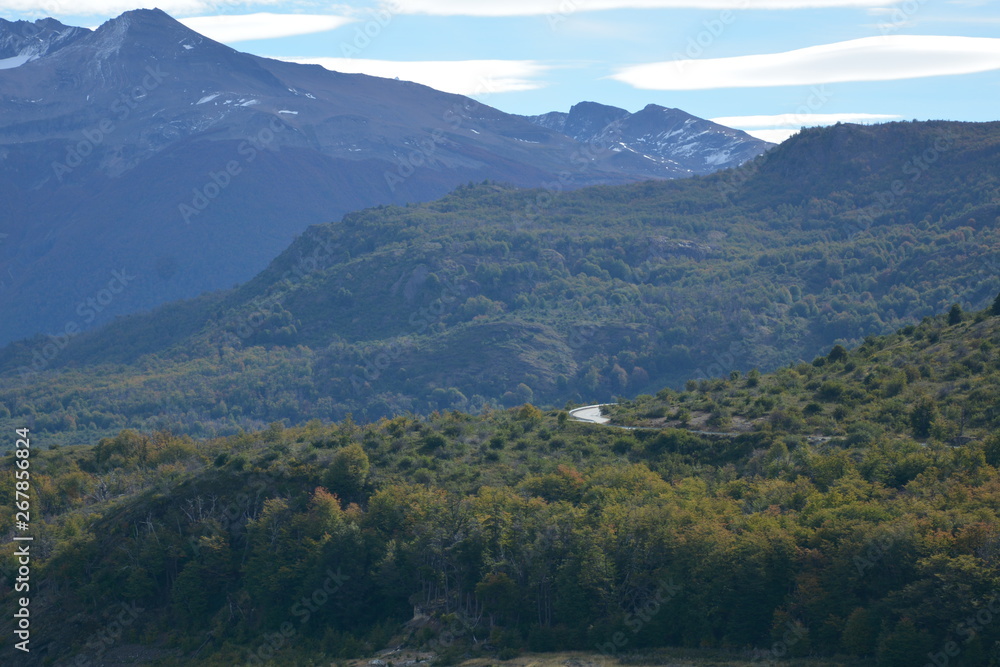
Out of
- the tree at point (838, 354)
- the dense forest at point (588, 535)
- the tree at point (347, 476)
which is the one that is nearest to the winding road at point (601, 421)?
the dense forest at point (588, 535)

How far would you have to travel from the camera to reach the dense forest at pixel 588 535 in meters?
61.5

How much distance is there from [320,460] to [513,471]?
14524 millimetres

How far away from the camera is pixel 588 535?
72.1 m

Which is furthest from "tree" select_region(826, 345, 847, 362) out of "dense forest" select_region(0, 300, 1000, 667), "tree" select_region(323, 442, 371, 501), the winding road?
"tree" select_region(323, 442, 371, 501)

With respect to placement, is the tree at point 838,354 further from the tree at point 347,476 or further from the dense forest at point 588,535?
the tree at point 347,476

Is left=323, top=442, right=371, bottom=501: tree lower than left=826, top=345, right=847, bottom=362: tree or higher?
lower

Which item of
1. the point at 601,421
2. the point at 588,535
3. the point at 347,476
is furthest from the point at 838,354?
the point at 347,476

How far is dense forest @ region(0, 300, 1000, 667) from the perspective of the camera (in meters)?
61.5

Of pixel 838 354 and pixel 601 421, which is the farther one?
pixel 838 354

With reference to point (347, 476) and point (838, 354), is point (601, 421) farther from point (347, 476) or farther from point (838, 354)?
point (347, 476)

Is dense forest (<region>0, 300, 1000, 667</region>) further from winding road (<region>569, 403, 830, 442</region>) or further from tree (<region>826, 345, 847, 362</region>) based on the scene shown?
tree (<region>826, 345, 847, 362</region>)

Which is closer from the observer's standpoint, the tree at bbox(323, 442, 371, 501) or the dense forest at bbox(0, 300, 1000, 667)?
the dense forest at bbox(0, 300, 1000, 667)

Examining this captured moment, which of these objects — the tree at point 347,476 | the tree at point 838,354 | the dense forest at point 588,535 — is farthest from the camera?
the tree at point 838,354

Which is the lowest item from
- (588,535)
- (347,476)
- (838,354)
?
Answer: (347,476)
